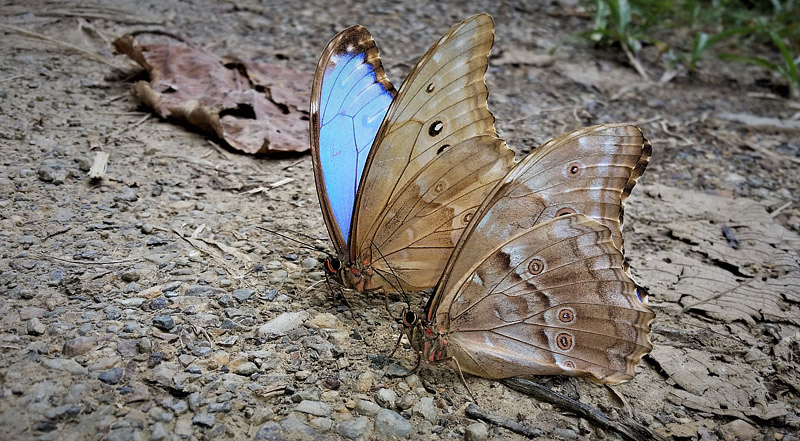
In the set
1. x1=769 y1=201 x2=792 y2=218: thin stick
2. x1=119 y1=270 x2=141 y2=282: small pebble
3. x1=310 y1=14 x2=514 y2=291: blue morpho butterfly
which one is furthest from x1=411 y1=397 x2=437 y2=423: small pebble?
x1=769 y1=201 x2=792 y2=218: thin stick

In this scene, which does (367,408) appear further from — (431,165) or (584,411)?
(431,165)

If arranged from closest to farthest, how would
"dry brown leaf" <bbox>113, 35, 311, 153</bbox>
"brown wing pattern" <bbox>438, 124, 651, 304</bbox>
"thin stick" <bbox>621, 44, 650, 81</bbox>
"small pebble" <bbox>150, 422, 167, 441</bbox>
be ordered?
"small pebble" <bbox>150, 422, 167, 441</bbox> → "brown wing pattern" <bbox>438, 124, 651, 304</bbox> → "dry brown leaf" <bbox>113, 35, 311, 153</bbox> → "thin stick" <bbox>621, 44, 650, 81</bbox>

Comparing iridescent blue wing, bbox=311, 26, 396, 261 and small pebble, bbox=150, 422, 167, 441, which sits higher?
iridescent blue wing, bbox=311, 26, 396, 261

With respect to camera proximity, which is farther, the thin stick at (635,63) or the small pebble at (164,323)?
the thin stick at (635,63)

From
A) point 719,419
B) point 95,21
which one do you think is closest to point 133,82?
point 95,21

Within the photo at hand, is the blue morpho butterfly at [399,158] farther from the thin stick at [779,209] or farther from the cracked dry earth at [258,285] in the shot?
the thin stick at [779,209]

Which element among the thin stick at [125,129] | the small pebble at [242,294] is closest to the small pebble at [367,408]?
the small pebble at [242,294]

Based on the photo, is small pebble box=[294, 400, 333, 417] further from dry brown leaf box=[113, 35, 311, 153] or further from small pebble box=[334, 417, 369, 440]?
dry brown leaf box=[113, 35, 311, 153]

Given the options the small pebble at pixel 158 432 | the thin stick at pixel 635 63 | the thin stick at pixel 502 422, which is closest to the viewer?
the small pebble at pixel 158 432
